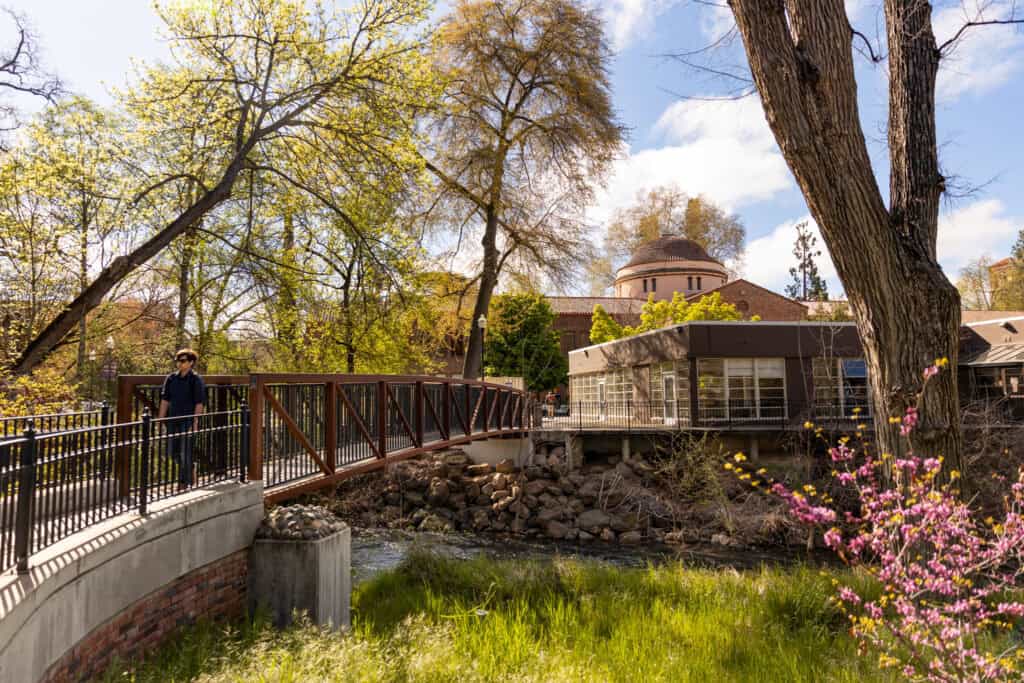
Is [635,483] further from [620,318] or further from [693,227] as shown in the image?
[693,227]

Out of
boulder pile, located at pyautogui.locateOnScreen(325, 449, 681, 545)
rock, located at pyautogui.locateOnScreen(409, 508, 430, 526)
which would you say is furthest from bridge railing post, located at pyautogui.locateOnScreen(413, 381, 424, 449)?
rock, located at pyautogui.locateOnScreen(409, 508, 430, 526)

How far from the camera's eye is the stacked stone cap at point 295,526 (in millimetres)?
7320

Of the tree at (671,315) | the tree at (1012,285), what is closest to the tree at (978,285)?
the tree at (1012,285)

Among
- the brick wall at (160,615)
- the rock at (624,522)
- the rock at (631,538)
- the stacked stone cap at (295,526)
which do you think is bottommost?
the rock at (631,538)

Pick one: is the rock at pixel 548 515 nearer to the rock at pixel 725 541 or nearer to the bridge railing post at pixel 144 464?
the rock at pixel 725 541

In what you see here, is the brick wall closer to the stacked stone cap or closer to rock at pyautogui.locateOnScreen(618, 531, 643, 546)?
the stacked stone cap

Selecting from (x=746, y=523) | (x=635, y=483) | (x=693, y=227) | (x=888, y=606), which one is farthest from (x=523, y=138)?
(x=693, y=227)

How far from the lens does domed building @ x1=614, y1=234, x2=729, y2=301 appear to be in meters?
51.9

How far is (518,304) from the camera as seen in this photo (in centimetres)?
4406

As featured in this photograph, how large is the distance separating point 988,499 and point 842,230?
13038 mm

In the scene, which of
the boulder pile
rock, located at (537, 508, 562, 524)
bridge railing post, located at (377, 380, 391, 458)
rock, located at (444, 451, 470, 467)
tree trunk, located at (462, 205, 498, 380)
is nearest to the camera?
bridge railing post, located at (377, 380, 391, 458)

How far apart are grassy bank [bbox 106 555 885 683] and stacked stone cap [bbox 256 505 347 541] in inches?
36.1

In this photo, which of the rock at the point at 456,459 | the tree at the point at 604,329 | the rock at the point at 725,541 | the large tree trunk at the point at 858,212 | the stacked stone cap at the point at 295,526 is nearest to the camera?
the large tree trunk at the point at 858,212

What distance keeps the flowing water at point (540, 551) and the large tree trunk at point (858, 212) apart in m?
9.90
